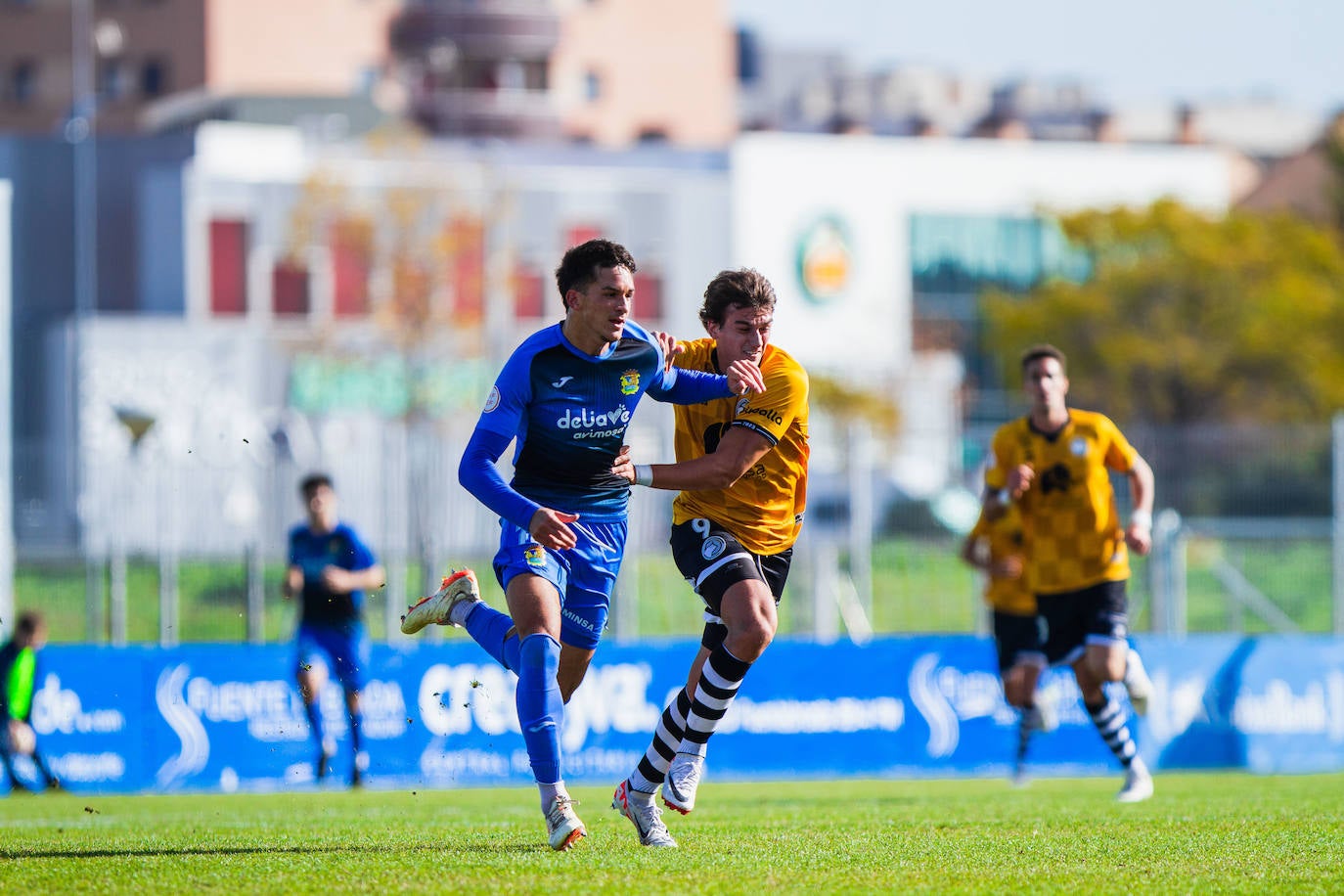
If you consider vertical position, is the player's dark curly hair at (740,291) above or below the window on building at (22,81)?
below

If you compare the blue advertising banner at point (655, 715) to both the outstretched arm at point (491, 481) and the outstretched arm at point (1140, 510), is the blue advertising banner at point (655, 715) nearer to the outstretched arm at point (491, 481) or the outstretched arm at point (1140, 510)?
the outstretched arm at point (1140, 510)

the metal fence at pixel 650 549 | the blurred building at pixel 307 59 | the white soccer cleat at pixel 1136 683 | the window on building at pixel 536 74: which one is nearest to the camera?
the white soccer cleat at pixel 1136 683

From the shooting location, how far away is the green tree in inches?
1880

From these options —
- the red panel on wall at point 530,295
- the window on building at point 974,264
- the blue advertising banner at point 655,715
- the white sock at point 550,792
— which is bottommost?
the blue advertising banner at point 655,715

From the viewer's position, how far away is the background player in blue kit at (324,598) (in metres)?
14.7

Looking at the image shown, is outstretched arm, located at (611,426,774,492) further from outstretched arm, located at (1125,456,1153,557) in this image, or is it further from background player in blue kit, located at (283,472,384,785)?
background player in blue kit, located at (283,472,384,785)

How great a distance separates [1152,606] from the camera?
1962cm

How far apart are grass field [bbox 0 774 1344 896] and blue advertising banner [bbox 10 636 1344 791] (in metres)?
3.96

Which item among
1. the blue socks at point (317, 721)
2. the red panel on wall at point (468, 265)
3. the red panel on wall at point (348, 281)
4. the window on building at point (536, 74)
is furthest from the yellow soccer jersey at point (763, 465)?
the window on building at point (536, 74)

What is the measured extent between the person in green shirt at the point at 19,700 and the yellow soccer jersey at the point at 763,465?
27.5 ft

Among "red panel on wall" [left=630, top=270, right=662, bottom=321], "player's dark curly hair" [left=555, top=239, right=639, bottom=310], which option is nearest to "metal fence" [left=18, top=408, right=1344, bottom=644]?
"player's dark curly hair" [left=555, top=239, right=639, bottom=310]

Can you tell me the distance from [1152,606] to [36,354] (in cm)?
3565

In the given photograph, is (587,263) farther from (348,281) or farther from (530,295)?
(530,295)

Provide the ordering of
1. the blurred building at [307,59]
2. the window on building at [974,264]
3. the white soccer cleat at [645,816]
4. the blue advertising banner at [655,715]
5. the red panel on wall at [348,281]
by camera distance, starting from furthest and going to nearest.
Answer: the blurred building at [307,59] < the window on building at [974,264] < the red panel on wall at [348,281] < the blue advertising banner at [655,715] < the white soccer cleat at [645,816]
